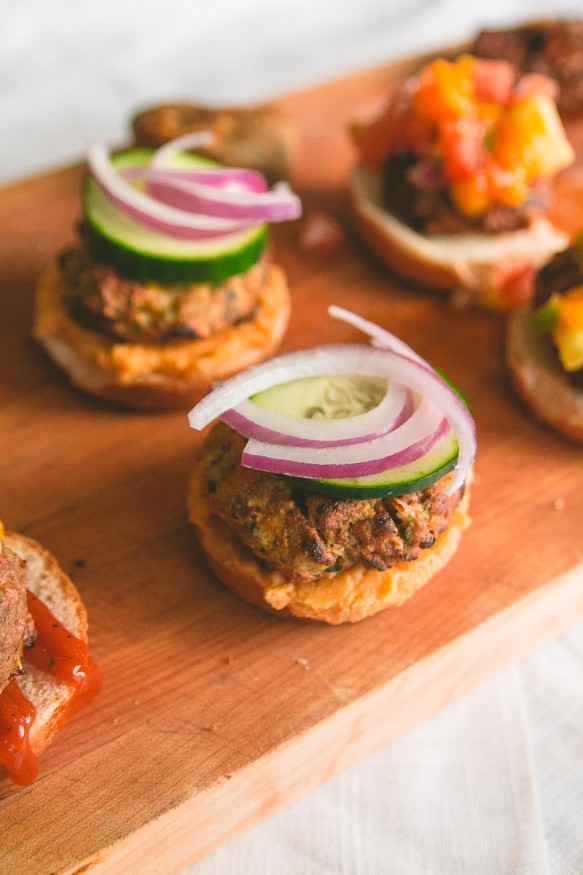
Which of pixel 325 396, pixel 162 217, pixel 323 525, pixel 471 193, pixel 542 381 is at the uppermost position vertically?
pixel 162 217

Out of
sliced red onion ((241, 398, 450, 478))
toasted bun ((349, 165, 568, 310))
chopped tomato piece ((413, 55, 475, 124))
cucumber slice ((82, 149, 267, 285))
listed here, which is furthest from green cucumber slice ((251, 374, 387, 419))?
chopped tomato piece ((413, 55, 475, 124))

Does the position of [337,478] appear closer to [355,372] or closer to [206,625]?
[355,372]

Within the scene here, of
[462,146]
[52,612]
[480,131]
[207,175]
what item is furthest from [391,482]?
[480,131]

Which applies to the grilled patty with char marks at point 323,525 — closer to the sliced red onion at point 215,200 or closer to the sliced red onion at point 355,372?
the sliced red onion at point 355,372

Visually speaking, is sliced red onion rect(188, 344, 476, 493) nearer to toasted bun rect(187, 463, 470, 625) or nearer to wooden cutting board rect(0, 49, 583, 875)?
toasted bun rect(187, 463, 470, 625)

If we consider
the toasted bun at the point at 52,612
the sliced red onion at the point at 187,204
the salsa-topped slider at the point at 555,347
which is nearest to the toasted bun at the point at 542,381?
the salsa-topped slider at the point at 555,347

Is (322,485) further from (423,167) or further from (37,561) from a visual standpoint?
(423,167)
